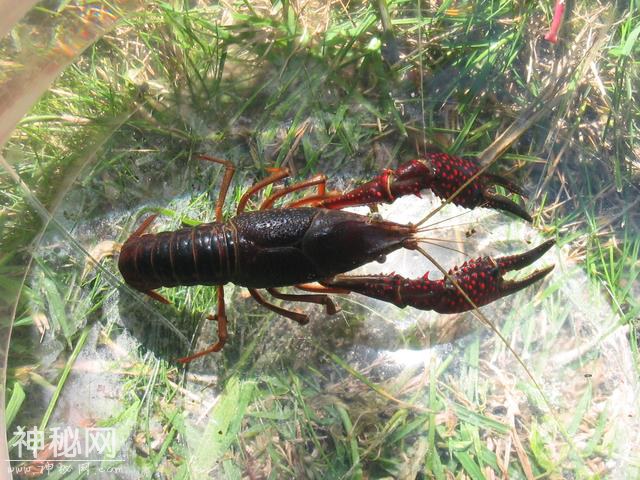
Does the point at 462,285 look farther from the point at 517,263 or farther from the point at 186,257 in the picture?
the point at 186,257

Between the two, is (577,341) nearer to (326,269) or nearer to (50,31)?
(326,269)

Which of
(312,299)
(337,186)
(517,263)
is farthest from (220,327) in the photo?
(517,263)

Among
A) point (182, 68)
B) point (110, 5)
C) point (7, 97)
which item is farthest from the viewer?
point (182, 68)

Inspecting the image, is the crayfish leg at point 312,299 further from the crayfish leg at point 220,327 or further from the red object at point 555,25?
the red object at point 555,25

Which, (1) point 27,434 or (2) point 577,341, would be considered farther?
(2) point 577,341

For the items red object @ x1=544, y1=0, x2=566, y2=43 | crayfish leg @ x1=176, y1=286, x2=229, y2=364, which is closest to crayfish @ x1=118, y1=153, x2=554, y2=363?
crayfish leg @ x1=176, y1=286, x2=229, y2=364

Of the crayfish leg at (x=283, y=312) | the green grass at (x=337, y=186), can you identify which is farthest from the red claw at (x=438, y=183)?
the crayfish leg at (x=283, y=312)

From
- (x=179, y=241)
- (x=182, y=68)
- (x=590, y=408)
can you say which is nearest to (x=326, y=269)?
(x=179, y=241)
